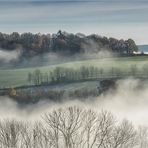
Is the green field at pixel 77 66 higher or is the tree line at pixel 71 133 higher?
the green field at pixel 77 66

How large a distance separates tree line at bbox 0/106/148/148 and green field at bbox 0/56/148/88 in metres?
12.6

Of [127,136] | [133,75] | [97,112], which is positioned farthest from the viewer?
[133,75]

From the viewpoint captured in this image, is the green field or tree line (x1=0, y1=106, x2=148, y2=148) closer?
tree line (x1=0, y1=106, x2=148, y2=148)

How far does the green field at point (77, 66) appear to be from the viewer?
53812 millimetres

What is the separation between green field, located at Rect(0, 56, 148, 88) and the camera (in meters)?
53.8

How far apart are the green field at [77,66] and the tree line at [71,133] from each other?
41.5ft

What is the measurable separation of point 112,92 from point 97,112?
1087cm

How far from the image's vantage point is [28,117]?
4669cm

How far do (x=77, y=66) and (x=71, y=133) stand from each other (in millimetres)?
19948

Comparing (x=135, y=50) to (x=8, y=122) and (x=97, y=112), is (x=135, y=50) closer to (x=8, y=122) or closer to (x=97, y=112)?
(x=97, y=112)

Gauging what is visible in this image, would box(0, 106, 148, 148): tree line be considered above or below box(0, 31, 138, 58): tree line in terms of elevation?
below

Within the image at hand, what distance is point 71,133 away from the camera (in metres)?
37.0

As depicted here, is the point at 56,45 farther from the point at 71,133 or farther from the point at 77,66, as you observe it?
the point at 71,133

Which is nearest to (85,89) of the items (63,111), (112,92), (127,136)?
(112,92)
